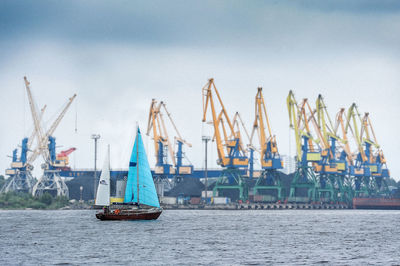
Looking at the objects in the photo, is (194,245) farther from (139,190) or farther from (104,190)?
(104,190)

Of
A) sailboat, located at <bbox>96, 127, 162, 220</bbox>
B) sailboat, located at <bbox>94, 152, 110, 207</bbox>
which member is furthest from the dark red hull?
sailboat, located at <bbox>94, 152, 110, 207</bbox>

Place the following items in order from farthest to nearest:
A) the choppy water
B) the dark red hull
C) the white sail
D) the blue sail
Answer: the white sail < the dark red hull < the blue sail < the choppy water

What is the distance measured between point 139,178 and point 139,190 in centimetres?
185

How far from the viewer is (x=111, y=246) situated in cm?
7150

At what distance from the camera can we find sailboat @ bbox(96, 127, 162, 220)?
342 feet

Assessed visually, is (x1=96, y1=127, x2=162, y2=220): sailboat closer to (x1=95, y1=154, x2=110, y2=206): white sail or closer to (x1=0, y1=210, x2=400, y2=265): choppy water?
(x1=95, y1=154, x2=110, y2=206): white sail

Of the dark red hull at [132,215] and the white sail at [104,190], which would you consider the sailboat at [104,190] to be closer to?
the white sail at [104,190]

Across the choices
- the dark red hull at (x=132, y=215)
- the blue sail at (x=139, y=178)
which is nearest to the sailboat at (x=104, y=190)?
the dark red hull at (x=132, y=215)

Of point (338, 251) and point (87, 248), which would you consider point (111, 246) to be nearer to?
point (87, 248)

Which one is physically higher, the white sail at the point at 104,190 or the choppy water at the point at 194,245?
the white sail at the point at 104,190

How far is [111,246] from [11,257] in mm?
12609

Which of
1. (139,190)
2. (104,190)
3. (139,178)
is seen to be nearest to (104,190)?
(104,190)

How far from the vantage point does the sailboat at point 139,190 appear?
10431cm

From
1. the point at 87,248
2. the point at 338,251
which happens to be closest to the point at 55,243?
the point at 87,248
